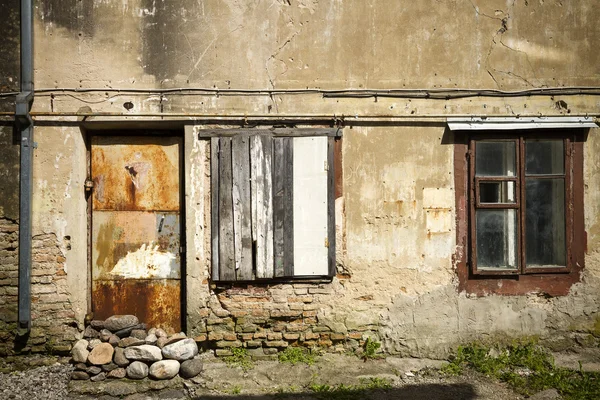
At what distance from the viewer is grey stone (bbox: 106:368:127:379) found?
4555mm

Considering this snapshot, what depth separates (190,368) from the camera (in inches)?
180

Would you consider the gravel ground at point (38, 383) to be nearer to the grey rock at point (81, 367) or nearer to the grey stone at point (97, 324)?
the grey rock at point (81, 367)

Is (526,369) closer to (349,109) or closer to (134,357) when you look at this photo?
(349,109)

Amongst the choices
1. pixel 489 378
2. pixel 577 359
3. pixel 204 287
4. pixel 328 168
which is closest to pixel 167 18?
pixel 328 168

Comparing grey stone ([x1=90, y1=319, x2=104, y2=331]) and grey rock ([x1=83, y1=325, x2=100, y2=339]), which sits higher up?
grey stone ([x1=90, y1=319, x2=104, y2=331])

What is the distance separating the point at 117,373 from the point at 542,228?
4568 millimetres

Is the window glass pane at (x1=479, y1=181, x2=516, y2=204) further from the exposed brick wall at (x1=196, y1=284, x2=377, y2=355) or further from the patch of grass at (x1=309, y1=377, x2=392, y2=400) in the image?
the patch of grass at (x1=309, y1=377, x2=392, y2=400)

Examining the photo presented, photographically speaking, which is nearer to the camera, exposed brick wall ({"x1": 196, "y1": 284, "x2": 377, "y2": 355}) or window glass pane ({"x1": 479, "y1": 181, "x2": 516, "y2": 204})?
exposed brick wall ({"x1": 196, "y1": 284, "x2": 377, "y2": 355})

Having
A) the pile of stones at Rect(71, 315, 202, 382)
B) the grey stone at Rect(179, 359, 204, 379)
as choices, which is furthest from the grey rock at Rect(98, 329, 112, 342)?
the grey stone at Rect(179, 359, 204, 379)

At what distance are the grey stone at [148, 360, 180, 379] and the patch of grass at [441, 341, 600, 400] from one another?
2634mm

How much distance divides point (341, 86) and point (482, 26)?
163 cm

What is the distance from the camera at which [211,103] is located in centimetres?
501

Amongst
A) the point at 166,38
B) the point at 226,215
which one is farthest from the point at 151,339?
the point at 166,38

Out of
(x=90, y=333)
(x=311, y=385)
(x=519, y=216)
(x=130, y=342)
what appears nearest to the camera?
(x=311, y=385)
